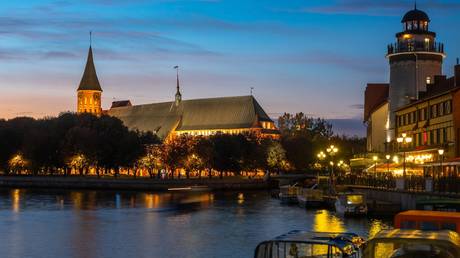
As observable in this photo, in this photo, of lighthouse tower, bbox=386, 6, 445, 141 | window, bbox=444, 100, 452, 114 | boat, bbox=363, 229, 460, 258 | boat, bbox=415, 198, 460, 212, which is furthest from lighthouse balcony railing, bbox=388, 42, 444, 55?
boat, bbox=363, 229, 460, 258

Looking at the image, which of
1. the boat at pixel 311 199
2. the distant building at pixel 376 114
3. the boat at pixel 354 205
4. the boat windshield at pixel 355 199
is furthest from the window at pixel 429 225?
the distant building at pixel 376 114

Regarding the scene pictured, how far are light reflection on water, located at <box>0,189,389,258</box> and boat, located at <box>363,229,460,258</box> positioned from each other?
24819 mm

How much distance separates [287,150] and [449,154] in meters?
118

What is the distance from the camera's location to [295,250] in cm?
2781

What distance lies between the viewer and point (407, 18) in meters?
95.9

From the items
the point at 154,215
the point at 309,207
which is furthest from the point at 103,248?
the point at 309,207

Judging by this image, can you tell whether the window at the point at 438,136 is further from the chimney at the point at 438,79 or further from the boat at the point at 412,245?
the boat at the point at 412,245

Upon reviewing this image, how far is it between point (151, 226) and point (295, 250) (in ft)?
132

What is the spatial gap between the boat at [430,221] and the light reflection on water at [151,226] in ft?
54.9

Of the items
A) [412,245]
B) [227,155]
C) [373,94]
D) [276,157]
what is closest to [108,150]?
[227,155]

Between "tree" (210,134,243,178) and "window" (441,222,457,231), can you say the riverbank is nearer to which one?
"tree" (210,134,243,178)

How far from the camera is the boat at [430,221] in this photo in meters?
30.9

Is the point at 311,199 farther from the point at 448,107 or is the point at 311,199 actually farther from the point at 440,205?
the point at 440,205

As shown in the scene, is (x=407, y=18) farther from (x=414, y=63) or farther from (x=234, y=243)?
(x=234, y=243)
